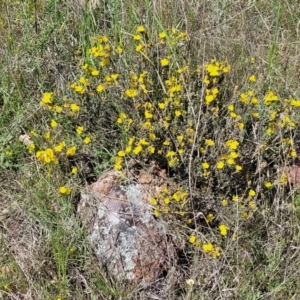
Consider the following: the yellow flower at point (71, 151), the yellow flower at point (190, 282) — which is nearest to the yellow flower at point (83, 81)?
the yellow flower at point (71, 151)

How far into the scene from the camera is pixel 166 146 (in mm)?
2719

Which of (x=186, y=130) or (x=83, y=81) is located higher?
(x=83, y=81)

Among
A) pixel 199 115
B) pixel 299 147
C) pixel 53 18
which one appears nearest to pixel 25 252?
pixel 199 115

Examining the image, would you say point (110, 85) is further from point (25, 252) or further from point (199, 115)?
point (25, 252)

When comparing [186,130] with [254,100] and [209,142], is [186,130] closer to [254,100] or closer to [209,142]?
[209,142]

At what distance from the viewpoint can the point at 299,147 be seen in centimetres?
293

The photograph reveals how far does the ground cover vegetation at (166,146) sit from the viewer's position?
247 cm

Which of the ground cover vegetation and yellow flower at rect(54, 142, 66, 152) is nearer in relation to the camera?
the ground cover vegetation

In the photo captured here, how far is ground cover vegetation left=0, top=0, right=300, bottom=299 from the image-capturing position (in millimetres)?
2475

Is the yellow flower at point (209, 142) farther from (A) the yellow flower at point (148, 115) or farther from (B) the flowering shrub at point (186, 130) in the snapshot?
(A) the yellow flower at point (148, 115)

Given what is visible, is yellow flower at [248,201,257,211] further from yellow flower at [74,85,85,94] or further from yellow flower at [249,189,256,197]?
yellow flower at [74,85,85,94]

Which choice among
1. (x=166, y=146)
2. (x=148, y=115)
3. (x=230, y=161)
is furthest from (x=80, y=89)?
(x=230, y=161)

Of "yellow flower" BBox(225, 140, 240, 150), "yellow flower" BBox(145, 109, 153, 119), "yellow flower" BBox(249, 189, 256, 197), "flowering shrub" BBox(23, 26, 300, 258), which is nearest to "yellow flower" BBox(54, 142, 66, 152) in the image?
"flowering shrub" BBox(23, 26, 300, 258)

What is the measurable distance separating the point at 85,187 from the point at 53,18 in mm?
1463
